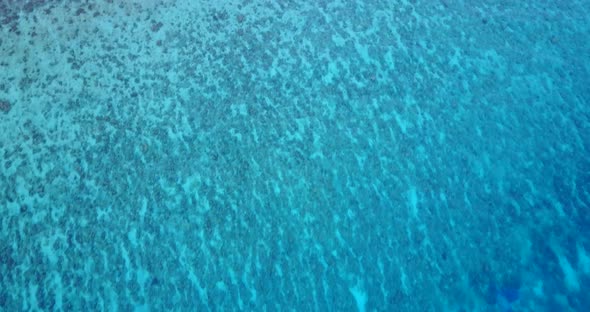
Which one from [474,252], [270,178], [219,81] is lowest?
→ [474,252]

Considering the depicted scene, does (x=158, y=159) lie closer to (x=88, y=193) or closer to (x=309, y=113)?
(x=88, y=193)

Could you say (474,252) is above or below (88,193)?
below

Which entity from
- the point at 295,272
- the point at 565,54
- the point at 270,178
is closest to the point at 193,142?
the point at 270,178

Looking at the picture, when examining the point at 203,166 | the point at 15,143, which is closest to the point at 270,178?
the point at 203,166

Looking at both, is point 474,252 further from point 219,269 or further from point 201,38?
point 201,38

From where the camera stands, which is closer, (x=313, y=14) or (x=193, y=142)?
(x=193, y=142)

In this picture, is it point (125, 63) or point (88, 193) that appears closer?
point (88, 193)
